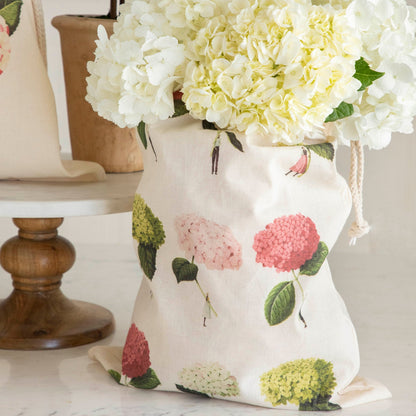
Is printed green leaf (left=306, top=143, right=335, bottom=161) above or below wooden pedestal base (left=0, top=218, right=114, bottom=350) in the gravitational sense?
above

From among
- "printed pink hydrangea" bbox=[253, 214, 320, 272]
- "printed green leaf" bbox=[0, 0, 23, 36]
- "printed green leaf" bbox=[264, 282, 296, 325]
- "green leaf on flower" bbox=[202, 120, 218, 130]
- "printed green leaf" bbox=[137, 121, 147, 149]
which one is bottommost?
"printed green leaf" bbox=[264, 282, 296, 325]

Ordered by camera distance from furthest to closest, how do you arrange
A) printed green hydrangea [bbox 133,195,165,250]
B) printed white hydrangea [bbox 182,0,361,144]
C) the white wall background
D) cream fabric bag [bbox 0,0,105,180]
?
the white wall background
cream fabric bag [bbox 0,0,105,180]
printed green hydrangea [bbox 133,195,165,250]
printed white hydrangea [bbox 182,0,361,144]

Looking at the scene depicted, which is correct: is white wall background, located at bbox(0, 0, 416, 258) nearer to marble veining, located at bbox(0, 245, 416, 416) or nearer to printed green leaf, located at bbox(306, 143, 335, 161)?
marble veining, located at bbox(0, 245, 416, 416)

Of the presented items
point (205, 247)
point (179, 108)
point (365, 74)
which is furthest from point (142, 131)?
point (365, 74)

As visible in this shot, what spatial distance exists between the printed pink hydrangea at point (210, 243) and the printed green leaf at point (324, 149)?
0.44 ft

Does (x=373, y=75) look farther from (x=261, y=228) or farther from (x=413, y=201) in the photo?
(x=413, y=201)

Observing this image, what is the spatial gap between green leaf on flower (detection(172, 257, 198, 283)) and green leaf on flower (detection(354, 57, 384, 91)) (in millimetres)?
277

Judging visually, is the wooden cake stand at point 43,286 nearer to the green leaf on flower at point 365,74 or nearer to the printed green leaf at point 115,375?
the printed green leaf at point 115,375

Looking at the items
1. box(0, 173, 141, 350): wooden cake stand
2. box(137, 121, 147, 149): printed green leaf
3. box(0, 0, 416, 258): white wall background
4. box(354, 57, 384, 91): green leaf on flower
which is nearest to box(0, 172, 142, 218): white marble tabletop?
box(0, 173, 141, 350): wooden cake stand

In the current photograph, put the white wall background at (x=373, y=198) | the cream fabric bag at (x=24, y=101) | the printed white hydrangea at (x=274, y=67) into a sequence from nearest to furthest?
1. the printed white hydrangea at (x=274, y=67)
2. the cream fabric bag at (x=24, y=101)
3. the white wall background at (x=373, y=198)

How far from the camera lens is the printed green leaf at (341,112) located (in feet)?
3.13

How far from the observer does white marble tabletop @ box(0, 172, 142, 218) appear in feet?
3.47

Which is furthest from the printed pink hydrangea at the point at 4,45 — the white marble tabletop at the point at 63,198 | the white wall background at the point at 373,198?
the white wall background at the point at 373,198

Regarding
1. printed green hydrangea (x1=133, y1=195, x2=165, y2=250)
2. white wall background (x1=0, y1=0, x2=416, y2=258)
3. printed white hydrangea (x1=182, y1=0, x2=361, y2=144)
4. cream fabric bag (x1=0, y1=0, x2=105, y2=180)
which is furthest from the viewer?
white wall background (x1=0, y1=0, x2=416, y2=258)
